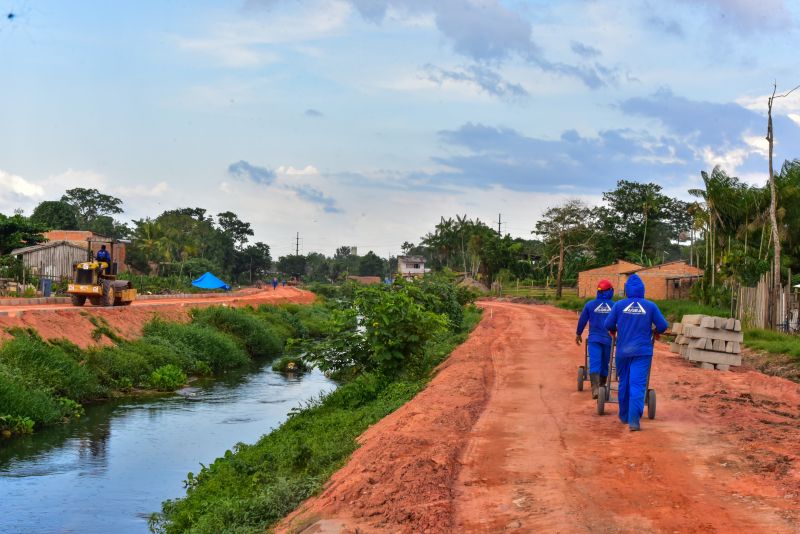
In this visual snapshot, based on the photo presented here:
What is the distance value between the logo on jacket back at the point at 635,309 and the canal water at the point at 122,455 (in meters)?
7.48

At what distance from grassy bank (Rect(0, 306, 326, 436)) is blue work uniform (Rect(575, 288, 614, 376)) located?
1228 centimetres

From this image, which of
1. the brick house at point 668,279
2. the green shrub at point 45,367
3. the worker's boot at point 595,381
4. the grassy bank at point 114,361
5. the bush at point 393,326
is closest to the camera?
the worker's boot at point 595,381

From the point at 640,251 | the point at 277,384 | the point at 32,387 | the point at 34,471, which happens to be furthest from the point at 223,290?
the point at 34,471

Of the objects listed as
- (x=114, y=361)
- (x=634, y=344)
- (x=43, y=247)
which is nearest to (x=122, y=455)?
(x=114, y=361)

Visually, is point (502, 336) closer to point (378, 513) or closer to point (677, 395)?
point (677, 395)

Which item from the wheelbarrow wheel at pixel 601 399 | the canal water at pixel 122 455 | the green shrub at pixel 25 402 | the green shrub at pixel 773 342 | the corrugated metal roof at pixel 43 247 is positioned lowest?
the canal water at pixel 122 455

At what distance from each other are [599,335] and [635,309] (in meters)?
2.27

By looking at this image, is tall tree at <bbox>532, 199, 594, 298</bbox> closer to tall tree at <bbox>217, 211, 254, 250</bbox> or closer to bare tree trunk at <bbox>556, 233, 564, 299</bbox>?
bare tree trunk at <bbox>556, 233, 564, 299</bbox>

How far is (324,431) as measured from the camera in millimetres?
14539

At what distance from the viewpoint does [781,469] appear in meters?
7.61

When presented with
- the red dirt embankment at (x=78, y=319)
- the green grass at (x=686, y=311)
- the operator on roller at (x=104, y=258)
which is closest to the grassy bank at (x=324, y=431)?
the red dirt embankment at (x=78, y=319)

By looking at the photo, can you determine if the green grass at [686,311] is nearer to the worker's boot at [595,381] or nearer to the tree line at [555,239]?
the tree line at [555,239]

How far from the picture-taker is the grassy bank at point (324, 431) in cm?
906

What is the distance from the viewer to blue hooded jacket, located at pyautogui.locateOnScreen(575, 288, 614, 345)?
40.4 feet
